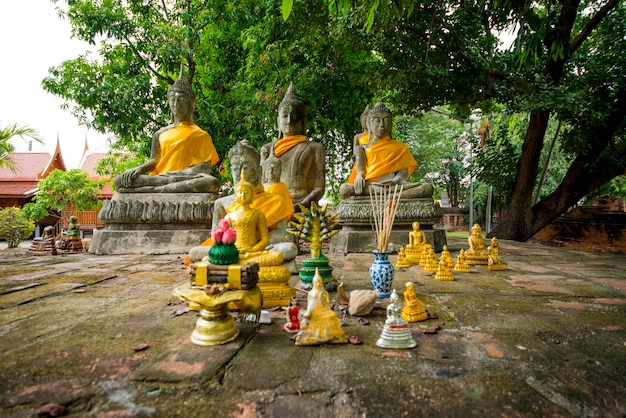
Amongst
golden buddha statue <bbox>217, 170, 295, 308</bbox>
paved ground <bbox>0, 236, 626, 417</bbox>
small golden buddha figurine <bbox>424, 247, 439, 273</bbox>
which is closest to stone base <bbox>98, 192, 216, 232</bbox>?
paved ground <bbox>0, 236, 626, 417</bbox>

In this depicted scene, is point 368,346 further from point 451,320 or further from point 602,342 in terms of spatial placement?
point 602,342

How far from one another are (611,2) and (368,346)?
307 inches

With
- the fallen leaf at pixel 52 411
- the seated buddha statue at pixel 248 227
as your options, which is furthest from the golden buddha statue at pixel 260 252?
the fallen leaf at pixel 52 411

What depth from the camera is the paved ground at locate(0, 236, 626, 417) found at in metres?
1.27

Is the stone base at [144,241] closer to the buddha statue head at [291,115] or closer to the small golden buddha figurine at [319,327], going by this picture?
the buddha statue head at [291,115]

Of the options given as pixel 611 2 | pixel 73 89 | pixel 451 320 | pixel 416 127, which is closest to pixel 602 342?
pixel 451 320

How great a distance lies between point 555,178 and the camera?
580 inches

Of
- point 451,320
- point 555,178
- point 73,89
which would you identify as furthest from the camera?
point 555,178

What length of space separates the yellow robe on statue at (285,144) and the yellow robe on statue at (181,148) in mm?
1184

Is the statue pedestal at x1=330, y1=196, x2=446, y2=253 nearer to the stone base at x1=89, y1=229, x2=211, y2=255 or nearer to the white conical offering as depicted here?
the stone base at x1=89, y1=229, x2=211, y2=255

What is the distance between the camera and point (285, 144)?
6.02 m

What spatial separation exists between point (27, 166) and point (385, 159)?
1706cm

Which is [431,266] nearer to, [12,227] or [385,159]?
[385,159]

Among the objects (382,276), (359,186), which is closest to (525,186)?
(359,186)
